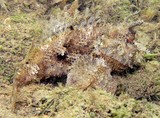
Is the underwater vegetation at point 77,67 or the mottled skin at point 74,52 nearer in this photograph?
the underwater vegetation at point 77,67

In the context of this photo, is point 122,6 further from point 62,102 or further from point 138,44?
point 62,102

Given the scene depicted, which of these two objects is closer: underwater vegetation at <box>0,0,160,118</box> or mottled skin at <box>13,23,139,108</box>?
underwater vegetation at <box>0,0,160,118</box>

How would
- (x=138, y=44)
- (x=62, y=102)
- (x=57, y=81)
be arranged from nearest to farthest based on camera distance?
Result: 1. (x=62, y=102)
2. (x=57, y=81)
3. (x=138, y=44)

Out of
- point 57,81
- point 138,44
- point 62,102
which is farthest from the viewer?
point 138,44

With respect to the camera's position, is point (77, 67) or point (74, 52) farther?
point (74, 52)

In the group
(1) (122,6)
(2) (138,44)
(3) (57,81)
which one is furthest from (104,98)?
(1) (122,6)

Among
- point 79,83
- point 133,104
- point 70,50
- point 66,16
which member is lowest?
point 133,104

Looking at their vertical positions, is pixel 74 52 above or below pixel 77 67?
above

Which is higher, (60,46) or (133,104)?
(60,46)
